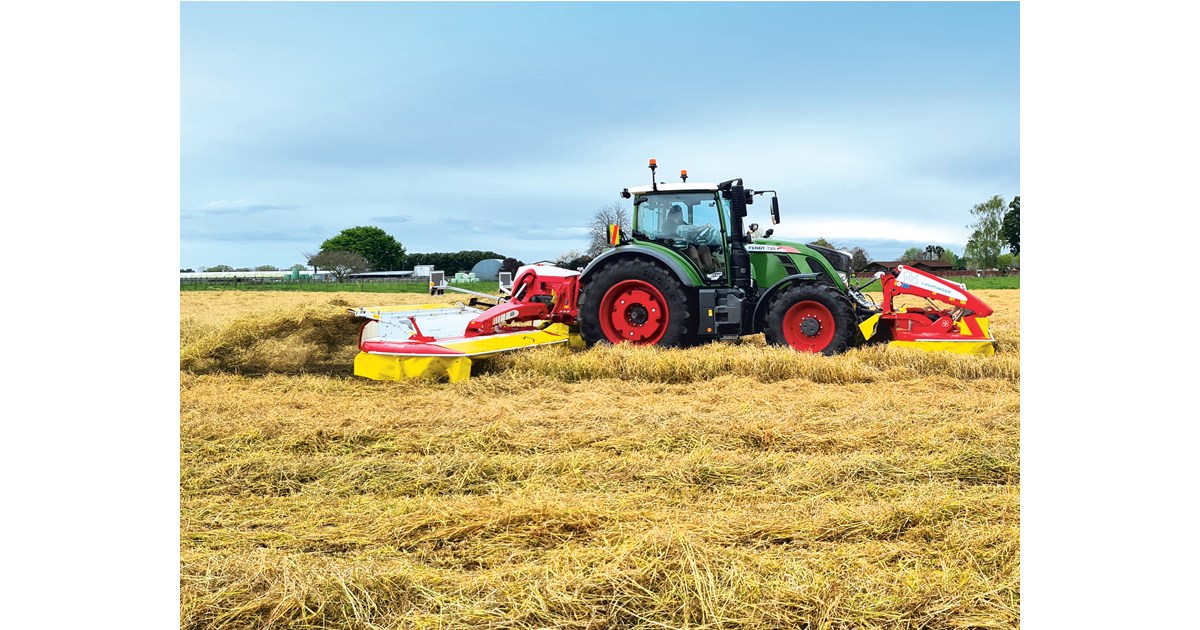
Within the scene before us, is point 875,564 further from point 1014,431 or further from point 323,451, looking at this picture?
point 323,451

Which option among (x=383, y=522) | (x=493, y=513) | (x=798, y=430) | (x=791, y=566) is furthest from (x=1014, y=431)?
(x=383, y=522)

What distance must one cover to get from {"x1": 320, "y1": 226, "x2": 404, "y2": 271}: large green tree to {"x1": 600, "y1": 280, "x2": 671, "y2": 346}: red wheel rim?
178 ft

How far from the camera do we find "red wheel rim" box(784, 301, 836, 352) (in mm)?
8992

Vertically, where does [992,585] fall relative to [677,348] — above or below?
below

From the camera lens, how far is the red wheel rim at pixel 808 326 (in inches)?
354

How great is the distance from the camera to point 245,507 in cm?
404

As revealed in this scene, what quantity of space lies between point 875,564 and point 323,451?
3.52 m

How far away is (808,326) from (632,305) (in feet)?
6.88

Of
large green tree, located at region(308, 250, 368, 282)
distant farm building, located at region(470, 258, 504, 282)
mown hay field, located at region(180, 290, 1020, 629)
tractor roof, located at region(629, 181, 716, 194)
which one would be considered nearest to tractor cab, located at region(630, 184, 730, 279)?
tractor roof, located at region(629, 181, 716, 194)

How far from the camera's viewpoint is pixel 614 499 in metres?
3.89

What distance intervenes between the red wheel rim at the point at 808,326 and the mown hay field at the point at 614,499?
125 centimetres

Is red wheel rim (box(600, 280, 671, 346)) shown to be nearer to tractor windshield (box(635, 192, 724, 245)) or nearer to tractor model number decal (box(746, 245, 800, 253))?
tractor windshield (box(635, 192, 724, 245))

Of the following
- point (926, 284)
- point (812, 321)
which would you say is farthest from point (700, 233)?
point (926, 284)

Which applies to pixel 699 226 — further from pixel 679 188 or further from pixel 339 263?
pixel 339 263
